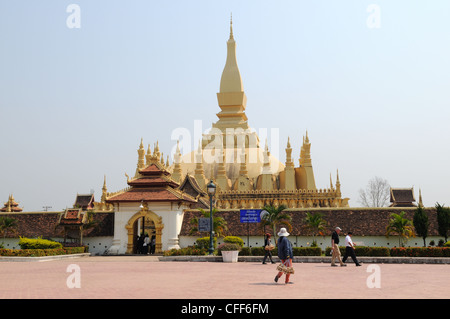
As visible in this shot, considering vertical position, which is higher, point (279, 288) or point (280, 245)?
point (280, 245)

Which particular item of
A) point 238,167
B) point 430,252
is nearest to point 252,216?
point 430,252

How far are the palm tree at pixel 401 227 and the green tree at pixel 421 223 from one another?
0.35m

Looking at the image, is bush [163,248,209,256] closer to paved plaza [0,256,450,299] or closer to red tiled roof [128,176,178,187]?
red tiled roof [128,176,178,187]

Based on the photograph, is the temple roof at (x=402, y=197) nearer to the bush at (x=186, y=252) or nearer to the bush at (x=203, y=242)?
the bush at (x=203, y=242)

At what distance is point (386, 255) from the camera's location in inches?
974

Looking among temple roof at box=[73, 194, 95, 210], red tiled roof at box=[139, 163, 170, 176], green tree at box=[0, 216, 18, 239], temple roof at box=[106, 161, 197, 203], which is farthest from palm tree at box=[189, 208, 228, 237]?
temple roof at box=[73, 194, 95, 210]

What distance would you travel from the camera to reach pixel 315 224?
29.8 m

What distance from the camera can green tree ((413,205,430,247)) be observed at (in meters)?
29.1

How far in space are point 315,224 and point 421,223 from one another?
6242mm

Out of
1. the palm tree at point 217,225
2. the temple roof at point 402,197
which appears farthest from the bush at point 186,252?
the temple roof at point 402,197

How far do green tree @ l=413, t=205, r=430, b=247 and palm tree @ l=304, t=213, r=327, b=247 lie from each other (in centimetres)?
537
